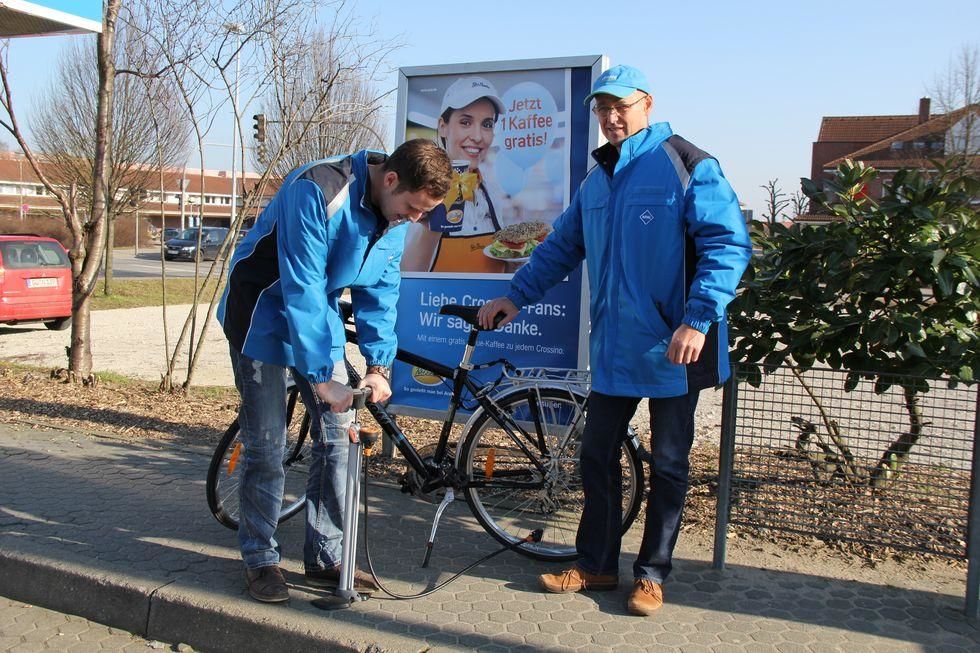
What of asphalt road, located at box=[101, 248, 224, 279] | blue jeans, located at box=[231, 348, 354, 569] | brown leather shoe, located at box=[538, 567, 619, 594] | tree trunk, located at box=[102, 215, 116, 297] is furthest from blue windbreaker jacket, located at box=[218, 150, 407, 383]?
asphalt road, located at box=[101, 248, 224, 279]

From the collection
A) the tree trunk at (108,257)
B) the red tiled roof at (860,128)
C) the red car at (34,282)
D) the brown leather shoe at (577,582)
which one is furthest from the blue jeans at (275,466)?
the red tiled roof at (860,128)

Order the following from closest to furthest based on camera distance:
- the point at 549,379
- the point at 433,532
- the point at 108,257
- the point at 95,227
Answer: the point at 433,532 → the point at 549,379 → the point at 95,227 → the point at 108,257

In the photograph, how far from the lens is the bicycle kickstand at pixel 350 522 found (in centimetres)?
344

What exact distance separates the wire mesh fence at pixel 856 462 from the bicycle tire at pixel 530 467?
59 cm

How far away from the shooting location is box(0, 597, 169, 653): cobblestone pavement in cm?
348

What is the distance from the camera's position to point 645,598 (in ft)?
11.6

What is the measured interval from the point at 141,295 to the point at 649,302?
66.3ft

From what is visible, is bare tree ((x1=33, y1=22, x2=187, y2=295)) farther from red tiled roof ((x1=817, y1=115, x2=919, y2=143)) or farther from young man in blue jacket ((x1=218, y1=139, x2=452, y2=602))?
red tiled roof ((x1=817, y1=115, x2=919, y2=143))

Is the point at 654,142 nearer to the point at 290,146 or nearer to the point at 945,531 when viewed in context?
the point at 945,531

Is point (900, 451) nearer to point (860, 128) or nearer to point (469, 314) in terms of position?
point (469, 314)

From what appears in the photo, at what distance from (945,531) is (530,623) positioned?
191 cm

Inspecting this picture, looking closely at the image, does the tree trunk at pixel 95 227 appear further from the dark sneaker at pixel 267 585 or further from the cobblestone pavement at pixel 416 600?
the dark sneaker at pixel 267 585

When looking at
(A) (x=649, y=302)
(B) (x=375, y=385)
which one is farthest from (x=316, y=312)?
(A) (x=649, y=302)

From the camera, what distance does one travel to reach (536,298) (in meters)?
A: 4.22
